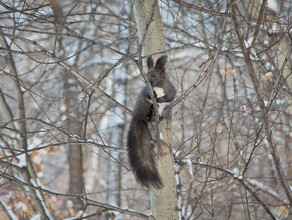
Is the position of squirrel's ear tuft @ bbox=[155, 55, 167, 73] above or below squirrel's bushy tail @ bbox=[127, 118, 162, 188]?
above

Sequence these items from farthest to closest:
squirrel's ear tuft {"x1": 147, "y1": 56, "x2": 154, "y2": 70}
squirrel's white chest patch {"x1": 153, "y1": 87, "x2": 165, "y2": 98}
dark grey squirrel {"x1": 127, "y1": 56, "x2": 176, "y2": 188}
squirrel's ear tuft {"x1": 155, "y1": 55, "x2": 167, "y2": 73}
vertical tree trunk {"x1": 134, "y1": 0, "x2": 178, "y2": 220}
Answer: squirrel's white chest patch {"x1": 153, "y1": 87, "x2": 165, "y2": 98}
squirrel's ear tuft {"x1": 147, "y1": 56, "x2": 154, "y2": 70}
squirrel's ear tuft {"x1": 155, "y1": 55, "x2": 167, "y2": 73}
dark grey squirrel {"x1": 127, "y1": 56, "x2": 176, "y2": 188}
vertical tree trunk {"x1": 134, "y1": 0, "x2": 178, "y2": 220}

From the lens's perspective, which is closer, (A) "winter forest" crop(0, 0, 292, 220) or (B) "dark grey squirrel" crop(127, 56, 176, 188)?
(A) "winter forest" crop(0, 0, 292, 220)

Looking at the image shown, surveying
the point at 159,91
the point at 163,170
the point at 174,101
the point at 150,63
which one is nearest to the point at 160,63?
the point at 150,63

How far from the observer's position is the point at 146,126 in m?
3.14

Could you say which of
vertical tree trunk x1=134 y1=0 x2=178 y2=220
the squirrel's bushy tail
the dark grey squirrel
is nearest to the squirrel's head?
the dark grey squirrel

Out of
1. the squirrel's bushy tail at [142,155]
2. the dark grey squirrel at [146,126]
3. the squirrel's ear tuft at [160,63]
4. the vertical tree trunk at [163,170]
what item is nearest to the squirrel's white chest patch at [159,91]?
the dark grey squirrel at [146,126]

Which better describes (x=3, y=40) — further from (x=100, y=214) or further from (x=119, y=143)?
(x=119, y=143)

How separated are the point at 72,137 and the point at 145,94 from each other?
806 millimetres

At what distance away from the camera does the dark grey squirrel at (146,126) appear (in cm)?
284

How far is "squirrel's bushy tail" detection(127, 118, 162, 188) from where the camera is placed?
2.74m

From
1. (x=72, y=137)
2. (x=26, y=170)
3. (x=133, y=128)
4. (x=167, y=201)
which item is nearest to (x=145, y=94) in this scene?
(x=133, y=128)

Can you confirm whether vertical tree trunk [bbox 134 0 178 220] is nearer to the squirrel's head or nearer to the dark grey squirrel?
the dark grey squirrel

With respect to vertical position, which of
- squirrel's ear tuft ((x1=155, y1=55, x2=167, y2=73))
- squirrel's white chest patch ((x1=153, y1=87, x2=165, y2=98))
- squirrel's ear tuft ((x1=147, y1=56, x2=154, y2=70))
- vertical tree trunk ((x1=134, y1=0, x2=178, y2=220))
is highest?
squirrel's ear tuft ((x1=147, y1=56, x2=154, y2=70))

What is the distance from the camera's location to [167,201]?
2660 mm
